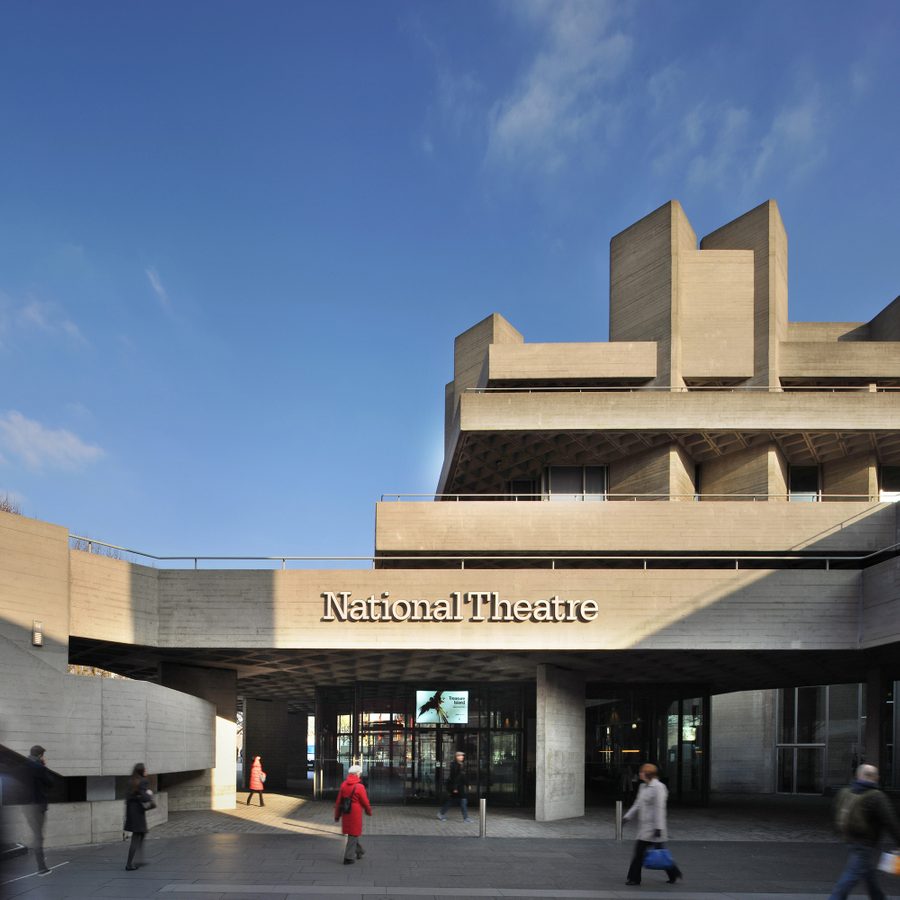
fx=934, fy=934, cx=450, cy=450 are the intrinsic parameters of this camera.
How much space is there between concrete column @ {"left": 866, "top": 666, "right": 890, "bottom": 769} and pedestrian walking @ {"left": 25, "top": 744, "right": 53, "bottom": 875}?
18844mm

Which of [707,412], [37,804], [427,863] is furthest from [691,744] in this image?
[37,804]

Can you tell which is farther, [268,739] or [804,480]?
[268,739]

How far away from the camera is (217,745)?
25812 millimetres

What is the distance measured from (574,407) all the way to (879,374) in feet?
37.5

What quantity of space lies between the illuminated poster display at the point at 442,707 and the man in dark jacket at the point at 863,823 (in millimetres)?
19024

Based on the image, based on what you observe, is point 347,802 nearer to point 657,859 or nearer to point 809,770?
point 657,859

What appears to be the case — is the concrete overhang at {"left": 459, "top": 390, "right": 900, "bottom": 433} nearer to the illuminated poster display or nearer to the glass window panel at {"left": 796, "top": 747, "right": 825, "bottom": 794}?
the illuminated poster display

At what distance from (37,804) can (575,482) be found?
77.7 ft

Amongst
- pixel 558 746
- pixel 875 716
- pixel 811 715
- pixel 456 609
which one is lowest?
pixel 811 715

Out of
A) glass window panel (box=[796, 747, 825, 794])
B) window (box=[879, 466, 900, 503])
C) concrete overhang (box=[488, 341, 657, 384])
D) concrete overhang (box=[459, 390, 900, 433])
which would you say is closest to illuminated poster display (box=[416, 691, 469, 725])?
concrete overhang (box=[459, 390, 900, 433])

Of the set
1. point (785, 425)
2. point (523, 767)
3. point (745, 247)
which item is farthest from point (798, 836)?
point (745, 247)

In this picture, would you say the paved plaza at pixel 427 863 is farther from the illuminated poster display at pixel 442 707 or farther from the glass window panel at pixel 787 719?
the glass window panel at pixel 787 719

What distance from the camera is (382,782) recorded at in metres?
27.8

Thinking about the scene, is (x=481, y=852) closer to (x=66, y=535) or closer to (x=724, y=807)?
(x=66, y=535)
